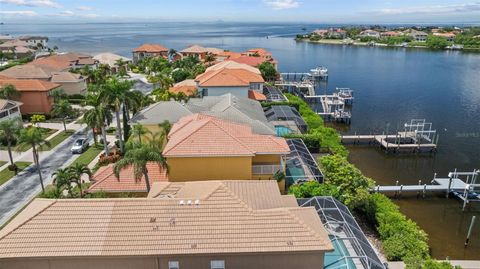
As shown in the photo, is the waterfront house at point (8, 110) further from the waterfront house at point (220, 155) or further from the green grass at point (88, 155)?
the waterfront house at point (220, 155)

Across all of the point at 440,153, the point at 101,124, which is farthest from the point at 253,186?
the point at 440,153

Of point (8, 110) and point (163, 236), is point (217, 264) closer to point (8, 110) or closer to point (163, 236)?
point (163, 236)

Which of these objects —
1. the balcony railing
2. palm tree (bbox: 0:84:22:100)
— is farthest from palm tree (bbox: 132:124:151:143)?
palm tree (bbox: 0:84:22:100)

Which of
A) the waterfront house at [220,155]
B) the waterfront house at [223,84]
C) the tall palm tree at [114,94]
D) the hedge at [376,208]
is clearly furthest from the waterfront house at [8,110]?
the hedge at [376,208]

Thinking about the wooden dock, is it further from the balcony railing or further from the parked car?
the parked car

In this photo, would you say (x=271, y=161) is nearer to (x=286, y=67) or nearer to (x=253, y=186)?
(x=253, y=186)

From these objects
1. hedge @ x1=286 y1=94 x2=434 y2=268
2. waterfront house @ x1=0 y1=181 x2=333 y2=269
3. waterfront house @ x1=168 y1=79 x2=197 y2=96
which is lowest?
hedge @ x1=286 y1=94 x2=434 y2=268
